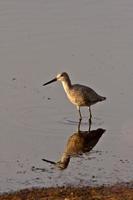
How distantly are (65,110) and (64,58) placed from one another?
11.9 feet

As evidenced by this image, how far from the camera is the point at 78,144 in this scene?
13.8m

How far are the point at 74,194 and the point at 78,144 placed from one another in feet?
10.3

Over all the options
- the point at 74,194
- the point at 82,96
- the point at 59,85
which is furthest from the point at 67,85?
the point at 74,194

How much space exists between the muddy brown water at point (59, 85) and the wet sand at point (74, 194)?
456 mm

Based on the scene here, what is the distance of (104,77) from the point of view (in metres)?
17.4

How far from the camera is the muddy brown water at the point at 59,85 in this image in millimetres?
12383

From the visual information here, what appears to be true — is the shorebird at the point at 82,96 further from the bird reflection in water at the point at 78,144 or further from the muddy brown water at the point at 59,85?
the bird reflection in water at the point at 78,144

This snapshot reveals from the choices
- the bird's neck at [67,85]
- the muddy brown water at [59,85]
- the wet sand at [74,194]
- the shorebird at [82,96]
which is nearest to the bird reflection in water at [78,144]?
the muddy brown water at [59,85]

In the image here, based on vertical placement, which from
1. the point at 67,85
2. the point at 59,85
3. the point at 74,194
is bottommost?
the point at 59,85

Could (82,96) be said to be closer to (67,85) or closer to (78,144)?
(67,85)

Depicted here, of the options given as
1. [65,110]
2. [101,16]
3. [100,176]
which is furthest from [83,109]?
[101,16]

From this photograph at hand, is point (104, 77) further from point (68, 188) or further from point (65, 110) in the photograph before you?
point (68, 188)

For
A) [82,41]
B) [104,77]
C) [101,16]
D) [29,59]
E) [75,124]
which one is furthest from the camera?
[101,16]

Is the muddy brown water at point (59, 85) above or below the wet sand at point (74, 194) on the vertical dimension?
below
